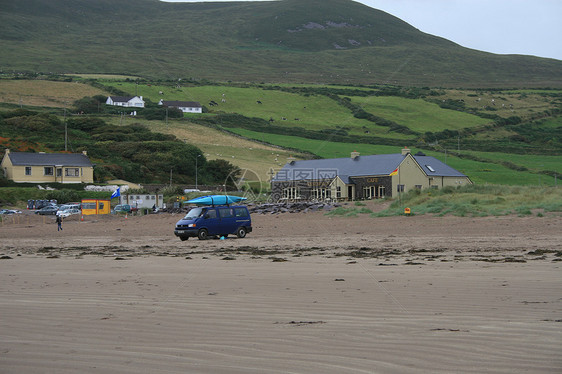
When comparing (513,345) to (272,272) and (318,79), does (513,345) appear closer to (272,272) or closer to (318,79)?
(272,272)

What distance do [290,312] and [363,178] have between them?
153 feet

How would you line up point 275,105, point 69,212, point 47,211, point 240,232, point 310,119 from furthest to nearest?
point 275,105
point 310,119
point 47,211
point 69,212
point 240,232

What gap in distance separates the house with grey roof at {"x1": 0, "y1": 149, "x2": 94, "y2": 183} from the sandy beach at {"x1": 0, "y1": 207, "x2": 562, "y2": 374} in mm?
52340

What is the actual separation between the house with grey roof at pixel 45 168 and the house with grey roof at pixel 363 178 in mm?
23236

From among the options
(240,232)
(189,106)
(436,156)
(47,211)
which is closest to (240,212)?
(240,232)

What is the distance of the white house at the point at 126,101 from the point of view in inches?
4619

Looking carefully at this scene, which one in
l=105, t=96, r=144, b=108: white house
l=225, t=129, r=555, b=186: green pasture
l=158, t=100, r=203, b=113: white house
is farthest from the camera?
l=158, t=100, r=203, b=113: white house

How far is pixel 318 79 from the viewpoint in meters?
186

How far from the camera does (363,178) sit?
5397cm

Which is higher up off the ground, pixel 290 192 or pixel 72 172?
pixel 72 172

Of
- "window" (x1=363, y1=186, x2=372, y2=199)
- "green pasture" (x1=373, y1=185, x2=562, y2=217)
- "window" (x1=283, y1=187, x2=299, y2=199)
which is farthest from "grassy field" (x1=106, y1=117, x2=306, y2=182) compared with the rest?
"green pasture" (x1=373, y1=185, x2=562, y2=217)

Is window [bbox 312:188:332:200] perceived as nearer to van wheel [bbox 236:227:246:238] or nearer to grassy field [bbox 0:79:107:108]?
van wheel [bbox 236:227:246:238]

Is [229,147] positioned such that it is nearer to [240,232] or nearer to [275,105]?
[275,105]

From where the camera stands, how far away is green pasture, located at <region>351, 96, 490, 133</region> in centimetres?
11488
